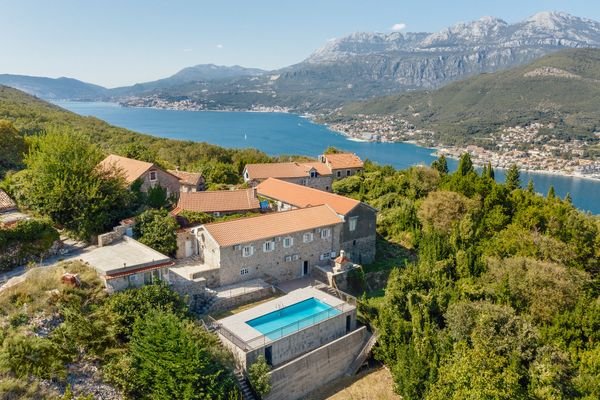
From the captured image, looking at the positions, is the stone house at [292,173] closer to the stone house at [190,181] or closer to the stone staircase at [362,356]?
the stone house at [190,181]

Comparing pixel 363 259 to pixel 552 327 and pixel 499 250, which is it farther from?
pixel 552 327

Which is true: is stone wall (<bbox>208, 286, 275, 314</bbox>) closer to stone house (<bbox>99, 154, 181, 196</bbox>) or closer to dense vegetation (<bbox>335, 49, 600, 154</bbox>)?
stone house (<bbox>99, 154, 181, 196</bbox>)

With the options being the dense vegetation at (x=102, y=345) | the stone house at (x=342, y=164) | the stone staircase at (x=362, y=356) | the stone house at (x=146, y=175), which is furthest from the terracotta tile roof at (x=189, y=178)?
the stone staircase at (x=362, y=356)

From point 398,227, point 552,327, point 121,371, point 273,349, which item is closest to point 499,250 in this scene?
point 552,327

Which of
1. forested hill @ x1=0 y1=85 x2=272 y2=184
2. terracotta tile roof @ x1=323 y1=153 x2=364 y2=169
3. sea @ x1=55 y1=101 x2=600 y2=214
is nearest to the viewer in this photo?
forested hill @ x1=0 y1=85 x2=272 y2=184

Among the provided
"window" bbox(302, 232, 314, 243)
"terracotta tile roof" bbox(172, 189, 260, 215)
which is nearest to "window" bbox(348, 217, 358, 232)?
"window" bbox(302, 232, 314, 243)
